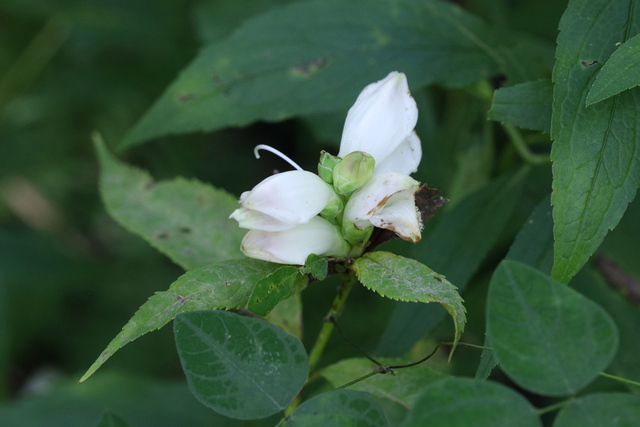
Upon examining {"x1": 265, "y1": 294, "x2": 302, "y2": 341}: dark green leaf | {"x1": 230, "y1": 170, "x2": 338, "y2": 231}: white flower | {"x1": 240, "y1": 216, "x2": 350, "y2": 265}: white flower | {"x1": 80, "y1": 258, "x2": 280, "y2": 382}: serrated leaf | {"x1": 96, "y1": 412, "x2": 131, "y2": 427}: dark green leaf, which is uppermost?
{"x1": 230, "y1": 170, "x2": 338, "y2": 231}: white flower

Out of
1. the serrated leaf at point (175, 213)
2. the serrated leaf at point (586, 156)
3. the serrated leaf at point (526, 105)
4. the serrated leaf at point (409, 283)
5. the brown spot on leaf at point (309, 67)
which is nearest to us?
the serrated leaf at point (409, 283)

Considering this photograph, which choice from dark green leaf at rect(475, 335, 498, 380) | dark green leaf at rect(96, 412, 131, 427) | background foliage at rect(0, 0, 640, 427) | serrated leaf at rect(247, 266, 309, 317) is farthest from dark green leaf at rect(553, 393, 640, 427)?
dark green leaf at rect(96, 412, 131, 427)

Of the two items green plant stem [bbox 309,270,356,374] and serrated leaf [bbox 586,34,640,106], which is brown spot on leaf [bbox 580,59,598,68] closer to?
serrated leaf [bbox 586,34,640,106]

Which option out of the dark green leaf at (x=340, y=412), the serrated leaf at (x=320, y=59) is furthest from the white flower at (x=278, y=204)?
the serrated leaf at (x=320, y=59)

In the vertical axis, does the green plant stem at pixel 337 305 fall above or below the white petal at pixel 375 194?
below

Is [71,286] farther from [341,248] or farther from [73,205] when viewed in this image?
[341,248]

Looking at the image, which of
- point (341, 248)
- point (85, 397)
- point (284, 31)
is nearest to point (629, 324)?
point (341, 248)

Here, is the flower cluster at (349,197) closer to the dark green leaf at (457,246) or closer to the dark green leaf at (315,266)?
the dark green leaf at (315,266)
